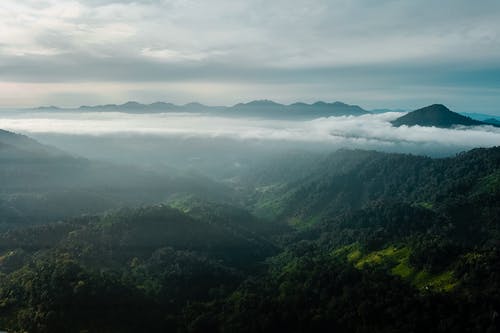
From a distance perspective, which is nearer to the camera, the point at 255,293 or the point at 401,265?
the point at 255,293

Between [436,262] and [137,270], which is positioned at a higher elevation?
[436,262]

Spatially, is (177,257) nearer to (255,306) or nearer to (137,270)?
(137,270)

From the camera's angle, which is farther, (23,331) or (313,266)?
(313,266)

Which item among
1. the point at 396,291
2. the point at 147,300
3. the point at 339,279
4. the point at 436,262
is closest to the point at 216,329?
the point at 147,300

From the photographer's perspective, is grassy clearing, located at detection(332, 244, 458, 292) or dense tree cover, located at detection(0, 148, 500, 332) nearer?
dense tree cover, located at detection(0, 148, 500, 332)

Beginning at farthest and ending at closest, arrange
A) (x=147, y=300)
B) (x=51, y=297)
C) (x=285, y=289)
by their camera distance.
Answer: (x=285, y=289) → (x=147, y=300) → (x=51, y=297)

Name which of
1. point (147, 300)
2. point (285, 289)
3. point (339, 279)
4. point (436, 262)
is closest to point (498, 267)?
point (436, 262)

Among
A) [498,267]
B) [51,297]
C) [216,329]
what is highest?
[498,267]

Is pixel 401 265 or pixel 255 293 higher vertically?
pixel 401 265

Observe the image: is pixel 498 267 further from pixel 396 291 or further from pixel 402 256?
pixel 402 256

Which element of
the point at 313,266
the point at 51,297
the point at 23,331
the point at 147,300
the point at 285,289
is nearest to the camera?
the point at 23,331

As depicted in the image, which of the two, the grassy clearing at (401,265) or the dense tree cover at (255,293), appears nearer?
the dense tree cover at (255,293)
